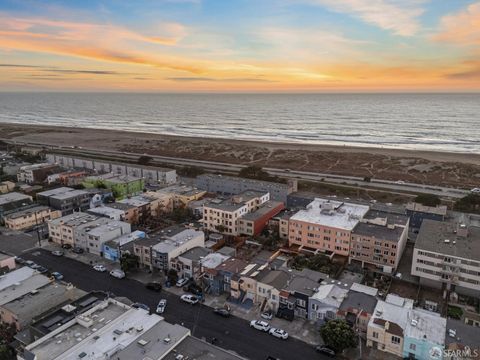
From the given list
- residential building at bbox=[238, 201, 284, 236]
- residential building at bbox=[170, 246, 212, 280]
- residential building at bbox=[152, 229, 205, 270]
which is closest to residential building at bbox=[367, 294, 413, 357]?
residential building at bbox=[170, 246, 212, 280]

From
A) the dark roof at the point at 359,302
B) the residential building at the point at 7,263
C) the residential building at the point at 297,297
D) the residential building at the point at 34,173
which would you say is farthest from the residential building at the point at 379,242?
the residential building at the point at 34,173

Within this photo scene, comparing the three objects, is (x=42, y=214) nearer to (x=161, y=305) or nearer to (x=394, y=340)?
(x=161, y=305)

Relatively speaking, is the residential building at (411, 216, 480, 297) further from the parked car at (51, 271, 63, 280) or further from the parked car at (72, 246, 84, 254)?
the parked car at (72, 246, 84, 254)

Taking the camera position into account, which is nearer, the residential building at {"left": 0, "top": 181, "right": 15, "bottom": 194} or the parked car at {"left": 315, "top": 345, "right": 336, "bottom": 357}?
the parked car at {"left": 315, "top": 345, "right": 336, "bottom": 357}

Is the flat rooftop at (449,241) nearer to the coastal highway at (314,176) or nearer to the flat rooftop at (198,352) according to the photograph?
the flat rooftop at (198,352)

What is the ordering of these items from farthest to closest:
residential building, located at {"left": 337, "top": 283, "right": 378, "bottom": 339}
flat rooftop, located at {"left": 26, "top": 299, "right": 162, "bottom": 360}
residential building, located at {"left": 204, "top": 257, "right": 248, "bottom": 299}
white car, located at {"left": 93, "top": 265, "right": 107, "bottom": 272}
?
white car, located at {"left": 93, "top": 265, "right": 107, "bottom": 272}, residential building, located at {"left": 204, "top": 257, "right": 248, "bottom": 299}, residential building, located at {"left": 337, "top": 283, "right": 378, "bottom": 339}, flat rooftop, located at {"left": 26, "top": 299, "right": 162, "bottom": 360}

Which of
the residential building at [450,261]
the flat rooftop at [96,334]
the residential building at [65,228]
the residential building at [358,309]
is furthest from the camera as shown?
the residential building at [65,228]

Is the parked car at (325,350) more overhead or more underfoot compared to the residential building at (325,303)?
more underfoot
